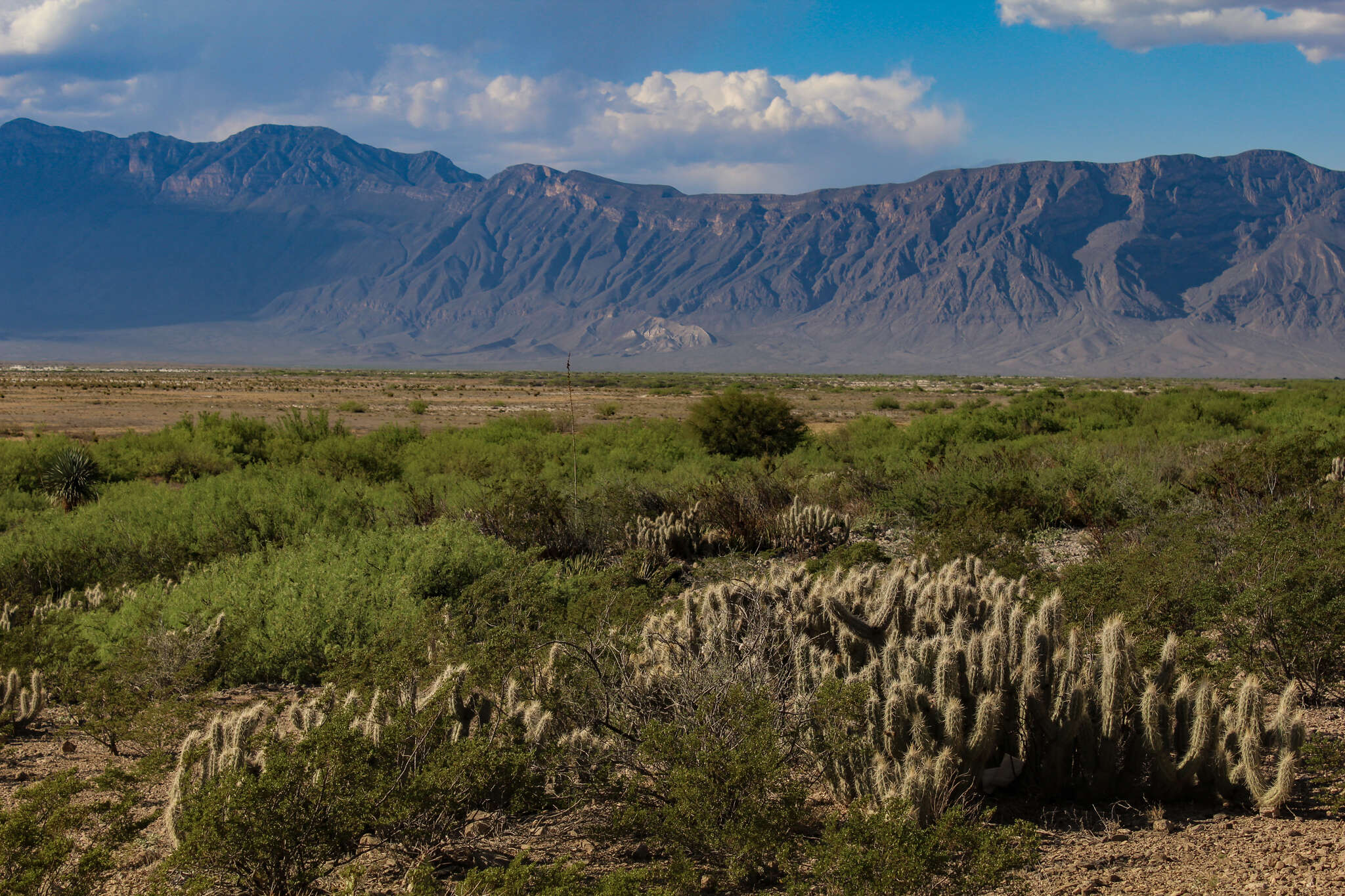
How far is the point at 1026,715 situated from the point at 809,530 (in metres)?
8.07

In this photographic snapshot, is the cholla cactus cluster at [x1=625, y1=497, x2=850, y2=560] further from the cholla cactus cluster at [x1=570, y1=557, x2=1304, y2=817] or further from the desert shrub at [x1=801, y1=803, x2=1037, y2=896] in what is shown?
the desert shrub at [x1=801, y1=803, x2=1037, y2=896]

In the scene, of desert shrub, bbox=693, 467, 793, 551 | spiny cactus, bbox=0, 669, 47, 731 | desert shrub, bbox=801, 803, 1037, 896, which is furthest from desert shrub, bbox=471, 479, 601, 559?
desert shrub, bbox=801, 803, 1037, 896

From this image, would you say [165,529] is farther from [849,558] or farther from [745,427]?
[745,427]

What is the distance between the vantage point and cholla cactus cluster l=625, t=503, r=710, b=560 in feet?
43.2

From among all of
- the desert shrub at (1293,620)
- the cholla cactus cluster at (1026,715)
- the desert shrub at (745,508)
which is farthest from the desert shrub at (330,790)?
the desert shrub at (745,508)

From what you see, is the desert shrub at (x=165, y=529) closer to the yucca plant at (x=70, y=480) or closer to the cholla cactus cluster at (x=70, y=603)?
the cholla cactus cluster at (x=70, y=603)

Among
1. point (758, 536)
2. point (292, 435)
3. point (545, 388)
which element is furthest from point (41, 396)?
point (758, 536)

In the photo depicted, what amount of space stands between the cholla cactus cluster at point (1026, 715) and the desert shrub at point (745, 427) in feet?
60.6

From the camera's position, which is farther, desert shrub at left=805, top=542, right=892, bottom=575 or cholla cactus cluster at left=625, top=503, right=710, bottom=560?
cholla cactus cluster at left=625, top=503, right=710, bottom=560

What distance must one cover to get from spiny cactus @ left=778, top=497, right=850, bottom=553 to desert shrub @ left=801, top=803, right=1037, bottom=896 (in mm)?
9151

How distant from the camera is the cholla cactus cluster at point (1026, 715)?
5059 mm

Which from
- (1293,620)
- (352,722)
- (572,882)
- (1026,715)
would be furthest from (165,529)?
(1293,620)

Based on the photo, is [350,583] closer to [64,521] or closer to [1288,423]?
[64,521]

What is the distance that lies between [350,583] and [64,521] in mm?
6420
